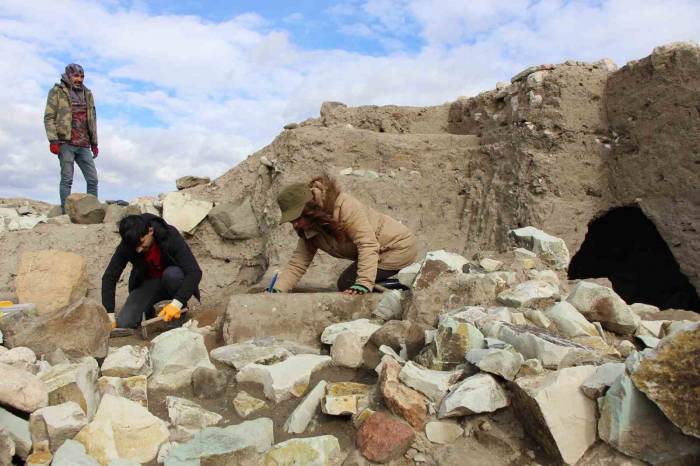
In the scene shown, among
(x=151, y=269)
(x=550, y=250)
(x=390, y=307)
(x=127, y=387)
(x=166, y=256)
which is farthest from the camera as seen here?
(x=151, y=269)

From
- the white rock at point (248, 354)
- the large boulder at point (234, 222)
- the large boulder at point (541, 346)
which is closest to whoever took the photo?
the large boulder at point (541, 346)

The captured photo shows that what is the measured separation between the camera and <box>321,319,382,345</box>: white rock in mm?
3100

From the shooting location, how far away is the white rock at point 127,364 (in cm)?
277

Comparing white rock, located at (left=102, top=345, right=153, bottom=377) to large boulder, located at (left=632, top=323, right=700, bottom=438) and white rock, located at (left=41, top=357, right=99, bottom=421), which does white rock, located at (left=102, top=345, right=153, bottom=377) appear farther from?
large boulder, located at (left=632, top=323, right=700, bottom=438)

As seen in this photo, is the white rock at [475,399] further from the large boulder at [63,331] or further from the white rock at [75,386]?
the large boulder at [63,331]

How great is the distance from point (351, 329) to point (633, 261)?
600 centimetres

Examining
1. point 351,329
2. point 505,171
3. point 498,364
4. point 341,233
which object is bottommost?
point 351,329

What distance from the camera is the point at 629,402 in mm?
1739

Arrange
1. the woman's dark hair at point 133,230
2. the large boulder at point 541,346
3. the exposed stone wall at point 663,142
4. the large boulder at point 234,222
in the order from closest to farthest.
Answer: the large boulder at point 541,346, the woman's dark hair at point 133,230, the exposed stone wall at point 663,142, the large boulder at point 234,222

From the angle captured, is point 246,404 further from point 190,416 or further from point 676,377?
point 676,377

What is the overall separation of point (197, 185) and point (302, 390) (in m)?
5.34

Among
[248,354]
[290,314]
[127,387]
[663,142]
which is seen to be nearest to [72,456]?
[127,387]

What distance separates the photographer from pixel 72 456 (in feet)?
6.56

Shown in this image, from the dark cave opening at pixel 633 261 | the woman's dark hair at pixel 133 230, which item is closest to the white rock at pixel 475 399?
the woman's dark hair at pixel 133 230
